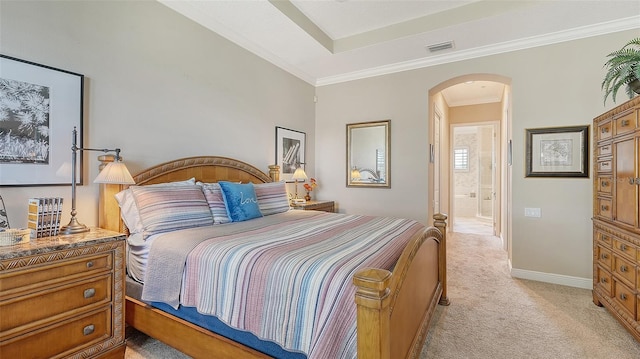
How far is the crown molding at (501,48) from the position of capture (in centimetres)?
306

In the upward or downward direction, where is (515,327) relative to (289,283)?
downward

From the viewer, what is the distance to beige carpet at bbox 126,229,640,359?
2006 mm

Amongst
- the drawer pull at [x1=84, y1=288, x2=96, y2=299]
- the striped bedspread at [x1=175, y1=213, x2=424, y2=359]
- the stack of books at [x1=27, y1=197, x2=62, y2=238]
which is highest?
the stack of books at [x1=27, y1=197, x2=62, y2=238]

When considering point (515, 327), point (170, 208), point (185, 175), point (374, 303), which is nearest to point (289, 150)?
point (185, 175)

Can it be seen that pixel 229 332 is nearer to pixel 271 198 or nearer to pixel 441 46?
pixel 271 198

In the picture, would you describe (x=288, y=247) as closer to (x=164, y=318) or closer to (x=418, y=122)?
(x=164, y=318)

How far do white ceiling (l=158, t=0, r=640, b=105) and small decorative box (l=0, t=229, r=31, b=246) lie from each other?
2.21 metres

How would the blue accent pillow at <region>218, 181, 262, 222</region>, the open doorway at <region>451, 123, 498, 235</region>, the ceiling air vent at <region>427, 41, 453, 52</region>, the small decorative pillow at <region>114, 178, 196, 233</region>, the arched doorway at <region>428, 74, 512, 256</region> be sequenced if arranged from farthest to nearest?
1. the open doorway at <region>451, 123, 498, 235</region>
2. the arched doorway at <region>428, 74, 512, 256</region>
3. the ceiling air vent at <region>427, 41, 453, 52</region>
4. the blue accent pillow at <region>218, 181, 262, 222</region>
5. the small decorative pillow at <region>114, 178, 196, 233</region>

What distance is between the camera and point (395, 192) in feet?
14.2

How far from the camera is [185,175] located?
2.80m

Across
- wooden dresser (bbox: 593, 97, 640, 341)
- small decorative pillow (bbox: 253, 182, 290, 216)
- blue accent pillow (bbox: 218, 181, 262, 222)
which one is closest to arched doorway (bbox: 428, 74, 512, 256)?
wooden dresser (bbox: 593, 97, 640, 341)

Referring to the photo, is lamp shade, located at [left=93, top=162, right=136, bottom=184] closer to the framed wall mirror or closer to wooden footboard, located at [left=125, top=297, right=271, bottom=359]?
wooden footboard, located at [left=125, top=297, right=271, bottom=359]

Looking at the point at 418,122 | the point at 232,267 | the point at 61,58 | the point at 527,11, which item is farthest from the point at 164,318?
the point at 527,11

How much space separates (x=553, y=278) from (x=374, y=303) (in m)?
3.47
